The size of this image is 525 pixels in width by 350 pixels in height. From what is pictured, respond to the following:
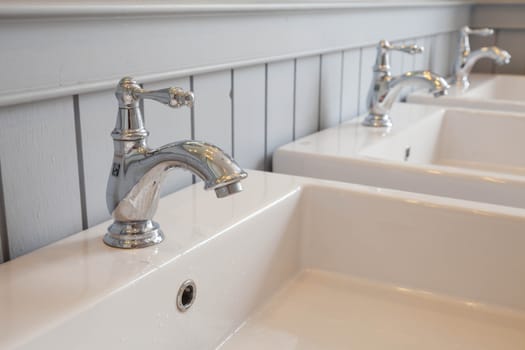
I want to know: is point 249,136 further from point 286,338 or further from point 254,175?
point 286,338

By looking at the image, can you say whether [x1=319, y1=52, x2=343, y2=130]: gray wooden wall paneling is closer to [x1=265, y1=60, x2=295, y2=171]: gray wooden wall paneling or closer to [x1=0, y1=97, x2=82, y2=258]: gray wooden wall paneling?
[x1=265, y1=60, x2=295, y2=171]: gray wooden wall paneling

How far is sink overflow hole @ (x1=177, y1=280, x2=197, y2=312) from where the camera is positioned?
57 centimetres

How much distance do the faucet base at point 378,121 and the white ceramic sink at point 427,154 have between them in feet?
0.05

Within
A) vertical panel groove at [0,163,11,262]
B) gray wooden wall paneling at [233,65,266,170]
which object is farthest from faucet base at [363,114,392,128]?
vertical panel groove at [0,163,11,262]

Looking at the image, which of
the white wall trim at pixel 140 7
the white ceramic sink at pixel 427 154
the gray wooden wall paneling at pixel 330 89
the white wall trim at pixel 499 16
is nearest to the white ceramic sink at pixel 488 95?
the white ceramic sink at pixel 427 154

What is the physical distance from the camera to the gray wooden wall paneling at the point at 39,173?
538 millimetres

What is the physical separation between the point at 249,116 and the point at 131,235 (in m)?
0.36

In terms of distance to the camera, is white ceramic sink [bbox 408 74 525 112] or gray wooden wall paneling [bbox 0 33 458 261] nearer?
gray wooden wall paneling [bbox 0 33 458 261]

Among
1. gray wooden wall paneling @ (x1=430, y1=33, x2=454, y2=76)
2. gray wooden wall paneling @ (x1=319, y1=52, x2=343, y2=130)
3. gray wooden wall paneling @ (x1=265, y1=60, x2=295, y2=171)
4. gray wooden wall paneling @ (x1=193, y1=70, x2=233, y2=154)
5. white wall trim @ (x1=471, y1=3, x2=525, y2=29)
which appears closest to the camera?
gray wooden wall paneling @ (x1=193, y1=70, x2=233, y2=154)

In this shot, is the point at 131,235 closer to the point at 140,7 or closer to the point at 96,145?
Result: the point at 96,145

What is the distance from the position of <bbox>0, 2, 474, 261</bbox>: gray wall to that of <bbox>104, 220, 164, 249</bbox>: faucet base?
5 cm

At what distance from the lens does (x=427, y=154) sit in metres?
1.23

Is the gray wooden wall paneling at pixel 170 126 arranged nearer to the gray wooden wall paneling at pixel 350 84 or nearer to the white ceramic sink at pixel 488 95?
the gray wooden wall paneling at pixel 350 84

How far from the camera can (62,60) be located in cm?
57
